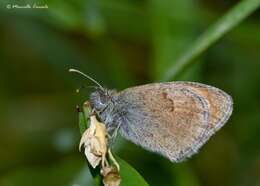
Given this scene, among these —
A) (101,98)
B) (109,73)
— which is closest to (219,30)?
(101,98)

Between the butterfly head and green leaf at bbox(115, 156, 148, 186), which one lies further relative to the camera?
the butterfly head

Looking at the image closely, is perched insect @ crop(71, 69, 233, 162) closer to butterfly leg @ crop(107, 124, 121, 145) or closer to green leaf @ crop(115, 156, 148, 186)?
→ butterfly leg @ crop(107, 124, 121, 145)

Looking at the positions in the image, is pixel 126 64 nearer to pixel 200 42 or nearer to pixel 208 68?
pixel 208 68

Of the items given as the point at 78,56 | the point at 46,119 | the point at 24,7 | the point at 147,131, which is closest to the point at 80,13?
the point at 24,7

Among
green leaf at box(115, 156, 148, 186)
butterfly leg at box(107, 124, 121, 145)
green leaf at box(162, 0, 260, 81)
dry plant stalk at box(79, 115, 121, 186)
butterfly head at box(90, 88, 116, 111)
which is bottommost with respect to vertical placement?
green leaf at box(115, 156, 148, 186)

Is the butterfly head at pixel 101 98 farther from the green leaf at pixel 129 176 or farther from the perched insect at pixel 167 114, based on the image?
the green leaf at pixel 129 176

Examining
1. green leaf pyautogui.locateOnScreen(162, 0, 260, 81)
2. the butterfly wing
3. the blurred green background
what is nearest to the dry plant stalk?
the butterfly wing

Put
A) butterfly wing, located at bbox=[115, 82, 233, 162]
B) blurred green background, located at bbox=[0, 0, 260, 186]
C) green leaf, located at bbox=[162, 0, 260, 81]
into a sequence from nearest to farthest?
butterfly wing, located at bbox=[115, 82, 233, 162]
green leaf, located at bbox=[162, 0, 260, 81]
blurred green background, located at bbox=[0, 0, 260, 186]

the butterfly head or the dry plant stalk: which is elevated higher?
the butterfly head
